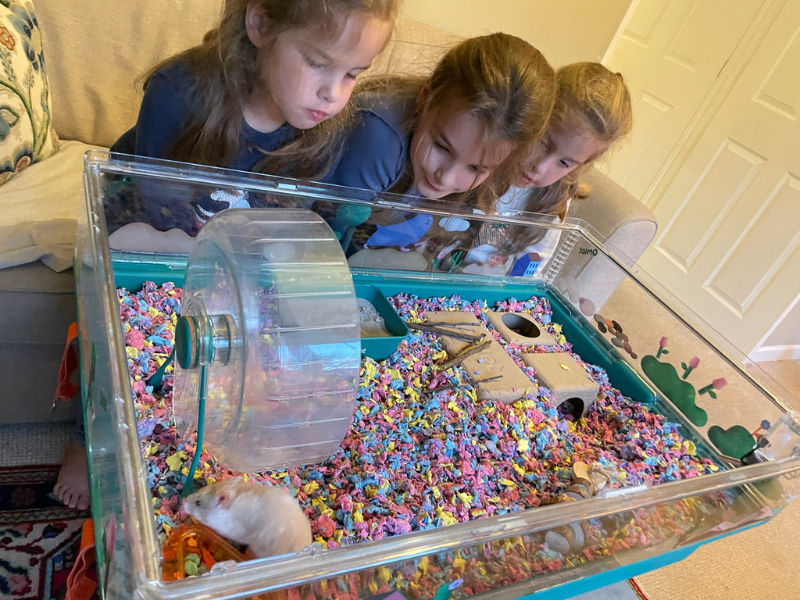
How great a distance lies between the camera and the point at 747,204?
2.43 m

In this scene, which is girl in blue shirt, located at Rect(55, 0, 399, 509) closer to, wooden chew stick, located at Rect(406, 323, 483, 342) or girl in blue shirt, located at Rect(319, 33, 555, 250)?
girl in blue shirt, located at Rect(319, 33, 555, 250)

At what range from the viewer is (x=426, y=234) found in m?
1.21

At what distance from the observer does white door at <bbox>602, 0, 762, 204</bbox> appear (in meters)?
2.52

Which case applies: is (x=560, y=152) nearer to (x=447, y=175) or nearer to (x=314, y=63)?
(x=447, y=175)

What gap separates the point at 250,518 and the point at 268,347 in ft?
0.73

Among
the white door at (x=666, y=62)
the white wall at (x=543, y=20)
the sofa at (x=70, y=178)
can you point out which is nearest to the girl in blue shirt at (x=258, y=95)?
the sofa at (x=70, y=178)

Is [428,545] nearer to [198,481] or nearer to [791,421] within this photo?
[198,481]

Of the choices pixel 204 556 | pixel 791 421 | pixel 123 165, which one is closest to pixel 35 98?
pixel 123 165

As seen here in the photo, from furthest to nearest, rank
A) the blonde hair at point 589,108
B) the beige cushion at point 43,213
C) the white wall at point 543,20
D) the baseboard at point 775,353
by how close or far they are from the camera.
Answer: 1. the baseboard at point 775,353
2. the white wall at point 543,20
3. the blonde hair at point 589,108
4. the beige cushion at point 43,213

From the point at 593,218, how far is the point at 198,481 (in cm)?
139

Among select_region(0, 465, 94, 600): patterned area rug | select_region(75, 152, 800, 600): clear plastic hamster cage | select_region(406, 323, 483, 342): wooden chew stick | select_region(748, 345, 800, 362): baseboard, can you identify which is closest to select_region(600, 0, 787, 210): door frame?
select_region(748, 345, 800, 362): baseboard

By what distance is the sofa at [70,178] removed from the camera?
0.98 m

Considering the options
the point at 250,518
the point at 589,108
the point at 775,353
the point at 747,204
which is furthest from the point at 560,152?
the point at 775,353

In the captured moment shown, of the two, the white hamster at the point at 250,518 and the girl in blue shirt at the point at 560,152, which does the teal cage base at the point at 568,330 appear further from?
the white hamster at the point at 250,518
